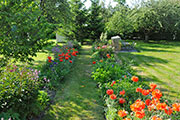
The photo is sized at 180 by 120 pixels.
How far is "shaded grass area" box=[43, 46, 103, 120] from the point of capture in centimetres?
358

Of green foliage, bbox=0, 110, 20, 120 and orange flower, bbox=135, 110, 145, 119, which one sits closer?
orange flower, bbox=135, 110, 145, 119

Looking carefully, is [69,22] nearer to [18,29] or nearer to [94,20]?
[94,20]

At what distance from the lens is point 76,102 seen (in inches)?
166

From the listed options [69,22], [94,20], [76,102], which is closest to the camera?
[76,102]

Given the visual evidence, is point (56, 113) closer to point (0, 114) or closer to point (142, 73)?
point (0, 114)

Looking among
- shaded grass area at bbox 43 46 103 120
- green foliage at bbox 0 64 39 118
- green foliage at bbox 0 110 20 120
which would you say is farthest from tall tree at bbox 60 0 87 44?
green foliage at bbox 0 110 20 120

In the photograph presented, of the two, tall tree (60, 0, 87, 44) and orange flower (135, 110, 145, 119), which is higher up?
tall tree (60, 0, 87, 44)

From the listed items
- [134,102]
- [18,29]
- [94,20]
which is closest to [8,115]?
[18,29]

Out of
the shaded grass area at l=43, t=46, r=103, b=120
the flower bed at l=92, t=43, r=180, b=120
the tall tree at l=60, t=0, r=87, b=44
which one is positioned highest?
the tall tree at l=60, t=0, r=87, b=44

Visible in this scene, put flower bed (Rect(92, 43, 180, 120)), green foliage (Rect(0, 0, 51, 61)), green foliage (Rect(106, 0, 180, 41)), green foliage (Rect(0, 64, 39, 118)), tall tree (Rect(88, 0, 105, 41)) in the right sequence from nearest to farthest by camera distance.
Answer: flower bed (Rect(92, 43, 180, 120)) → green foliage (Rect(0, 64, 39, 118)) → green foliage (Rect(0, 0, 51, 61)) → tall tree (Rect(88, 0, 105, 41)) → green foliage (Rect(106, 0, 180, 41))

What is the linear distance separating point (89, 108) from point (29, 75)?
1.84 meters

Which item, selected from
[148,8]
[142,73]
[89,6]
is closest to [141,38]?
[148,8]

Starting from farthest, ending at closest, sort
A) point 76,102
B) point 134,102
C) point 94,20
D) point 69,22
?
point 94,20
point 69,22
point 76,102
point 134,102

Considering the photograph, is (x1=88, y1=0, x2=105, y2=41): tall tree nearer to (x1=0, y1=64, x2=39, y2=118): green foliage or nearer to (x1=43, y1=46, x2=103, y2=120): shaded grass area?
(x1=43, y1=46, x2=103, y2=120): shaded grass area
